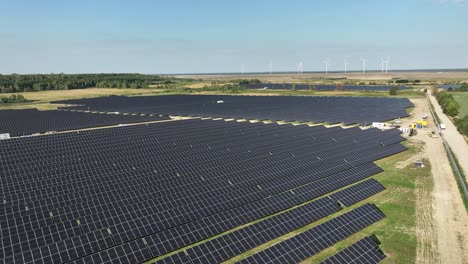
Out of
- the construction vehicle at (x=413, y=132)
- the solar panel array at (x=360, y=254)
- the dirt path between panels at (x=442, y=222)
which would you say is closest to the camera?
the solar panel array at (x=360, y=254)

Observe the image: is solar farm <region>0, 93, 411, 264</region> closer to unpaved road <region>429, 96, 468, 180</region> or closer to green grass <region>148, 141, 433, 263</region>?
green grass <region>148, 141, 433, 263</region>

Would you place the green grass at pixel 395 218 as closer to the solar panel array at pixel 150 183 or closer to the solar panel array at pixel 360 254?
the solar panel array at pixel 360 254

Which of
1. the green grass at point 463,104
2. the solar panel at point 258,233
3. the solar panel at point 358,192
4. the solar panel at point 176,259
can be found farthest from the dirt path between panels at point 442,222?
the green grass at point 463,104

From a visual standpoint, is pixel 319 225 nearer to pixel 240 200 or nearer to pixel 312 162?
pixel 240 200

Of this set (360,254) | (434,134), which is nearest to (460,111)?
(434,134)

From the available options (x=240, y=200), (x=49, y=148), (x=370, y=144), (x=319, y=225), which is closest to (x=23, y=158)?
(x=49, y=148)

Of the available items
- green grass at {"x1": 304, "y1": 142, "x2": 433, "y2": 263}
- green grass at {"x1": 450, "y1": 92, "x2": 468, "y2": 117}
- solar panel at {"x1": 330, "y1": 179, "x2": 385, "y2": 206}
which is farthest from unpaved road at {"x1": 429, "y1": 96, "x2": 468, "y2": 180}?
solar panel at {"x1": 330, "y1": 179, "x2": 385, "y2": 206}
